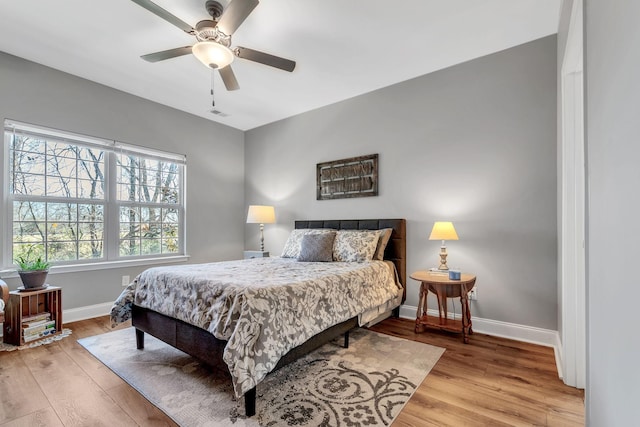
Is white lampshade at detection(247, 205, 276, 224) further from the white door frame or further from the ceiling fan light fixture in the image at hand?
the white door frame

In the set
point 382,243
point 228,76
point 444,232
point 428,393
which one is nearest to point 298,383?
point 428,393

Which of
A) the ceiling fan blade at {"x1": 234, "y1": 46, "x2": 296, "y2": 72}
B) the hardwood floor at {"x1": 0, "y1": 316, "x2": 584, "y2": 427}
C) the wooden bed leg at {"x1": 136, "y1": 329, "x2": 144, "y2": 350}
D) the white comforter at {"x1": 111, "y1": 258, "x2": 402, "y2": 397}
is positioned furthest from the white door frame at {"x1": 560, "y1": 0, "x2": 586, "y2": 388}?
the wooden bed leg at {"x1": 136, "y1": 329, "x2": 144, "y2": 350}

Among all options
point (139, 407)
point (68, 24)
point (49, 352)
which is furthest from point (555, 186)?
point (49, 352)

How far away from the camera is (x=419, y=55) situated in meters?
2.93

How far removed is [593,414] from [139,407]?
223 centimetres

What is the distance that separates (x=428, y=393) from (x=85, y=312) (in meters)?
3.69

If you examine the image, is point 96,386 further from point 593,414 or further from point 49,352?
point 593,414

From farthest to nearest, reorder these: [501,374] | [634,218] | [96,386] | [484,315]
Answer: [484,315]
[501,374]
[96,386]
[634,218]

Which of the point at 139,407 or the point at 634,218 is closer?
the point at 634,218

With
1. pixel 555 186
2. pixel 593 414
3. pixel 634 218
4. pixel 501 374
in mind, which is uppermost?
pixel 555 186

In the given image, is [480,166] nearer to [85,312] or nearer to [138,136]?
[138,136]

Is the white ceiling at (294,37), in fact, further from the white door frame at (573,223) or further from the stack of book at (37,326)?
the stack of book at (37,326)

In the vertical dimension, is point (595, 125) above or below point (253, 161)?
below

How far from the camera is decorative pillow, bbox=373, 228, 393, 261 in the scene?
3.22 m
